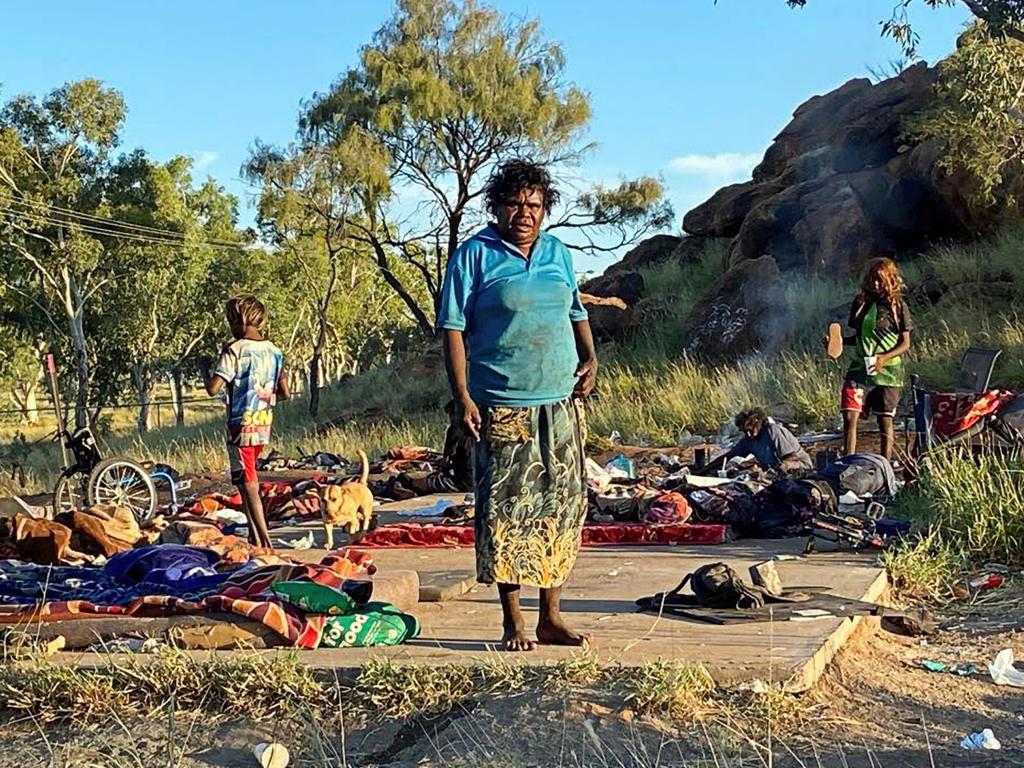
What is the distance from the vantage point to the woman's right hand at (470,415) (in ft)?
15.3

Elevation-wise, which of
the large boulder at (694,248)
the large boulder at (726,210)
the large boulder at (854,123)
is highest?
the large boulder at (854,123)

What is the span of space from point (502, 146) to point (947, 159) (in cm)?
1264

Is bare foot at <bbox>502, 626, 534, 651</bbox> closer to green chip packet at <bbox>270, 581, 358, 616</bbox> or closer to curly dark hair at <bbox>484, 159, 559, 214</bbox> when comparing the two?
green chip packet at <bbox>270, 581, 358, 616</bbox>

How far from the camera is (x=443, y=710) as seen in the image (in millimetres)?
4266

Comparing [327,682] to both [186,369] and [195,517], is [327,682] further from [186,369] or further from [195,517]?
[186,369]

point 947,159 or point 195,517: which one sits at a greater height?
point 947,159

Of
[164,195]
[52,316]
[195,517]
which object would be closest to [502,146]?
[164,195]

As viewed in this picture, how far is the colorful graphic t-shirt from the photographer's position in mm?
7781

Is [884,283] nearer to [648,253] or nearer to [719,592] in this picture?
[719,592]

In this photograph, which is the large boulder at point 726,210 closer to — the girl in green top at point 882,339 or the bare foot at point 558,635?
the girl in green top at point 882,339

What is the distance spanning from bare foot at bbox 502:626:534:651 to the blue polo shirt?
2.76 feet

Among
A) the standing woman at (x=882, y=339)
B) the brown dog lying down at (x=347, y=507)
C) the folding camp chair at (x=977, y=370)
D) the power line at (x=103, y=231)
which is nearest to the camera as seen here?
the brown dog lying down at (x=347, y=507)

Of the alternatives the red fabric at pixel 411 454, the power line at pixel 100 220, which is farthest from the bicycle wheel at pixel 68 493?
the power line at pixel 100 220

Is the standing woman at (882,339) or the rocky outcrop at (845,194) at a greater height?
the rocky outcrop at (845,194)
